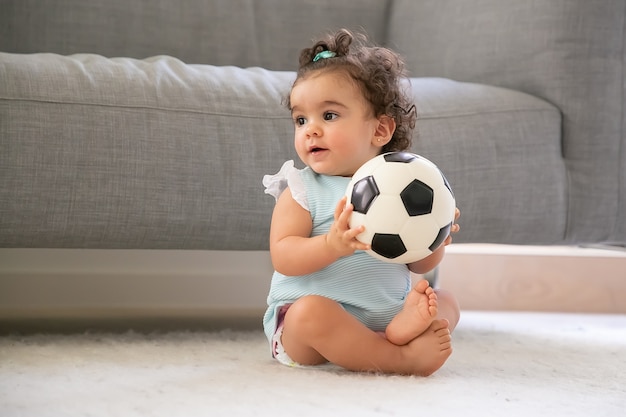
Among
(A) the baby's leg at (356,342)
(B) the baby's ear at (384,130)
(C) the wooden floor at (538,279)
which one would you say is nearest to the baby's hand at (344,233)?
(A) the baby's leg at (356,342)

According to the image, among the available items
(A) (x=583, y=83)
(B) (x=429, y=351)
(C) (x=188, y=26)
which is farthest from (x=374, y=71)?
(C) (x=188, y=26)

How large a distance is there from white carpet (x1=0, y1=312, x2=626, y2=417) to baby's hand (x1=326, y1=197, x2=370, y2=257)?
A: 6.7 inches

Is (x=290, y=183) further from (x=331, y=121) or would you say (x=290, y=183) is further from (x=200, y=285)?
(x=200, y=285)

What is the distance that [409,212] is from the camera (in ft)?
3.50

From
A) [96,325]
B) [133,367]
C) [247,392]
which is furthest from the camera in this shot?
[96,325]

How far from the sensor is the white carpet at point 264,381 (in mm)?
958

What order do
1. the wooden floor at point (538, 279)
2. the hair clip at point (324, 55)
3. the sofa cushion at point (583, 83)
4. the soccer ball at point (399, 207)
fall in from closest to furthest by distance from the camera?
the soccer ball at point (399, 207) < the hair clip at point (324, 55) < the sofa cushion at point (583, 83) < the wooden floor at point (538, 279)

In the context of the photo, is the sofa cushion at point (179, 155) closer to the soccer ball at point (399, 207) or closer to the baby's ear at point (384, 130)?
the baby's ear at point (384, 130)

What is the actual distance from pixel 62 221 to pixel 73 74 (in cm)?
24

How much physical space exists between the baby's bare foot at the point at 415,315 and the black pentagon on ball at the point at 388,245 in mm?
87

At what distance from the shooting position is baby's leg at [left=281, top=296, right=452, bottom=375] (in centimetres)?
117

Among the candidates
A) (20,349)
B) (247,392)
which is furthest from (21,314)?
(247,392)

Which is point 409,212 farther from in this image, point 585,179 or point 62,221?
point 585,179

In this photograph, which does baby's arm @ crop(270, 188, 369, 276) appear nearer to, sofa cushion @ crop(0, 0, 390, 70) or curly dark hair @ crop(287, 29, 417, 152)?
curly dark hair @ crop(287, 29, 417, 152)
